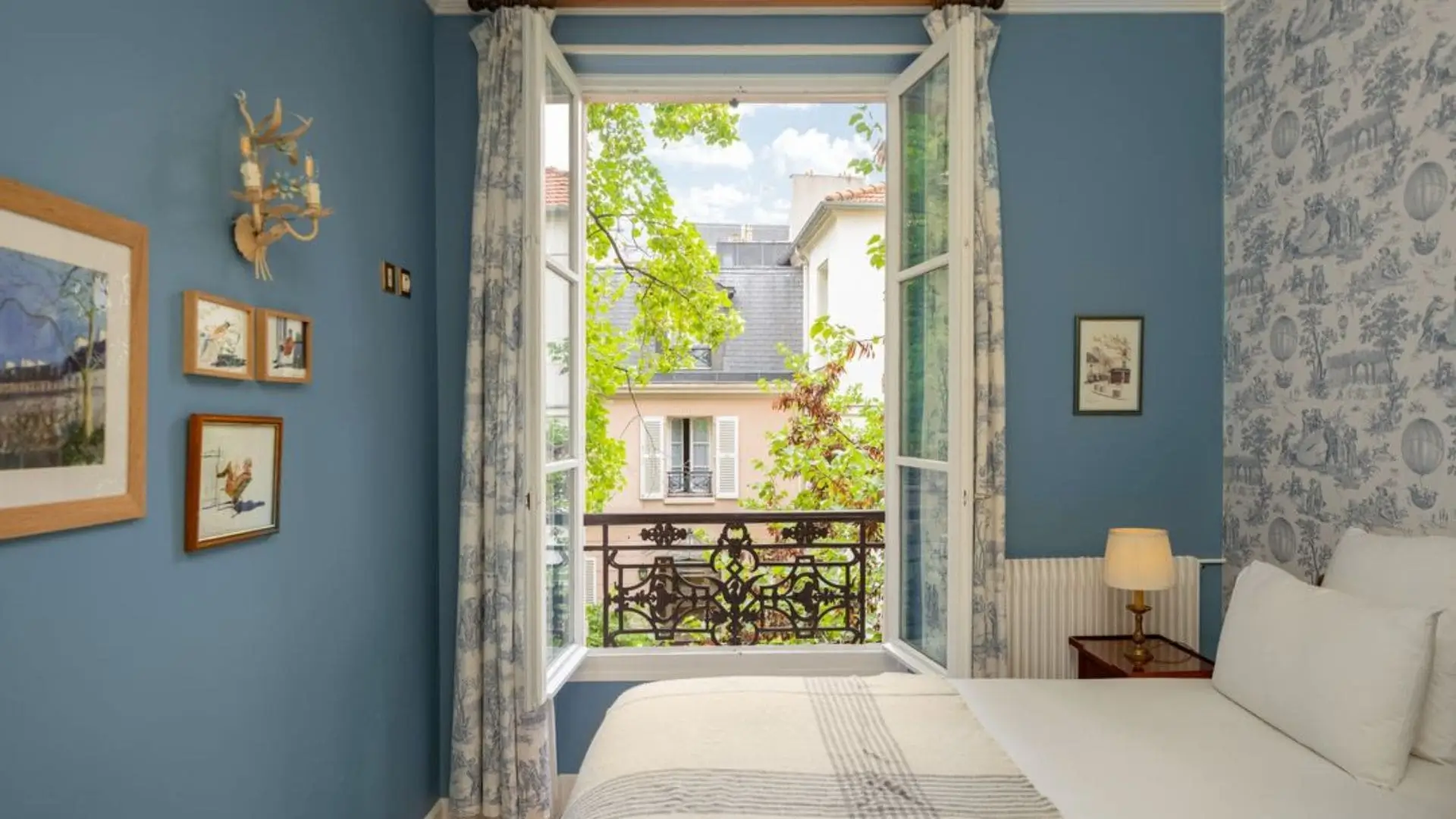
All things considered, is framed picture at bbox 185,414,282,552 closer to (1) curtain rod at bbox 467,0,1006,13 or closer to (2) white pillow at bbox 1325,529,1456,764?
(1) curtain rod at bbox 467,0,1006,13

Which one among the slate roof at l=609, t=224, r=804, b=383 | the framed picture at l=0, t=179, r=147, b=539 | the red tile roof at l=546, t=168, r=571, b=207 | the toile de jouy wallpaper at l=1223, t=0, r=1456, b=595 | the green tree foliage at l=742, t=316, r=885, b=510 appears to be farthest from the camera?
the slate roof at l=609, t=224, r=804, b=383

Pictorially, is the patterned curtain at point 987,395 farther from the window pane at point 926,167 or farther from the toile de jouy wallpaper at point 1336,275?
the toile de jouy wallpaper at point 1336,275

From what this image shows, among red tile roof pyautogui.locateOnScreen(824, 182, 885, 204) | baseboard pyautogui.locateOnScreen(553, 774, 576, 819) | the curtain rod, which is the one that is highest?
red tile roof pyautogui.locateOnScreen(824, 182, 885, 204)

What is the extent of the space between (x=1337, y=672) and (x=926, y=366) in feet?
5.02

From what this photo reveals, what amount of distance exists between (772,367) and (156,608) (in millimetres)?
6697

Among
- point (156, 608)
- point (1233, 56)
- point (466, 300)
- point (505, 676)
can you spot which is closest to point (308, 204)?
point (156, 608)

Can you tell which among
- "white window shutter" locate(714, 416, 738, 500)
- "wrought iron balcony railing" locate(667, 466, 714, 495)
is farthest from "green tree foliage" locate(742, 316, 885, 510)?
"wrought iron balcony railing" locate(667, 466, 714, 495)

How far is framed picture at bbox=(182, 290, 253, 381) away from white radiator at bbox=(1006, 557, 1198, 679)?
2401 mm

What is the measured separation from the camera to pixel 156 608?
5.07 feet

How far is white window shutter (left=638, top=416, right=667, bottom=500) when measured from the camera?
7625 mm

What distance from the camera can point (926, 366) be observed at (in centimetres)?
302

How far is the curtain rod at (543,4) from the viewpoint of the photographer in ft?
9.43

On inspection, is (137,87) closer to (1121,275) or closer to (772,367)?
(1121,275)

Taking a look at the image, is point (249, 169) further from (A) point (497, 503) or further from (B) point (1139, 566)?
(B) point (1139, 566)
